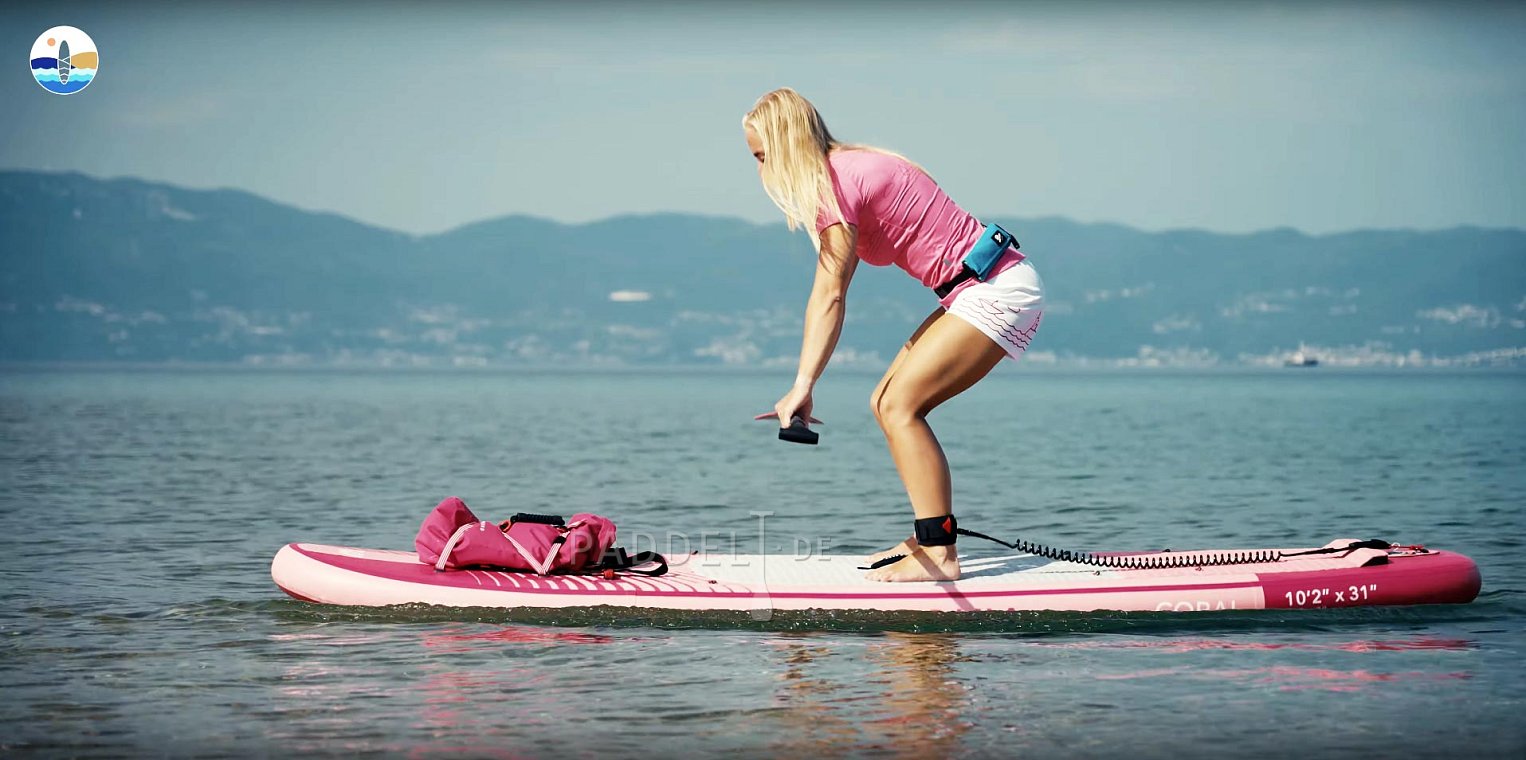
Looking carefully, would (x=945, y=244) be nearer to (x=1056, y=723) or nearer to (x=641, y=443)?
(x=1056, y=723)

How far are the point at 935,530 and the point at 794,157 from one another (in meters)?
2.05

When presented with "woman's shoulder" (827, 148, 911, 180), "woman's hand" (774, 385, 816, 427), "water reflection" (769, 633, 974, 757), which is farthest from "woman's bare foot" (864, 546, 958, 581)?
"woman's shoulder" (827, 148, 911, 180)

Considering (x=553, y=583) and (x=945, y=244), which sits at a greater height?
(x=945, y=244)

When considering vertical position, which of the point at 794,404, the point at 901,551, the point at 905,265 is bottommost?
the point at 901,551

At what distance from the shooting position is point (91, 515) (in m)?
16.6

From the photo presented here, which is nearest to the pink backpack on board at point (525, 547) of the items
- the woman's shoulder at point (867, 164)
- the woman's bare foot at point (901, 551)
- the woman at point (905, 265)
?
the woman's bare foot at point (901, 551)

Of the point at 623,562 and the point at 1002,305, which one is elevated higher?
the point at 1002,305

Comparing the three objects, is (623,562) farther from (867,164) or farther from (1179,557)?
(1179,557)

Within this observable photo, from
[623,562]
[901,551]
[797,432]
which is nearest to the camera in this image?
[797,432]

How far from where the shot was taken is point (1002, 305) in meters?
8.15

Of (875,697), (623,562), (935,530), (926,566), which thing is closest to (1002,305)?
(935,530)

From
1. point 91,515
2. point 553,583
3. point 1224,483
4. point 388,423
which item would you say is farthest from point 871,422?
point 553,583

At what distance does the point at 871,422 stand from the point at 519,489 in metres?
27.1

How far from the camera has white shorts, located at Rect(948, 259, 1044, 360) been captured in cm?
813
